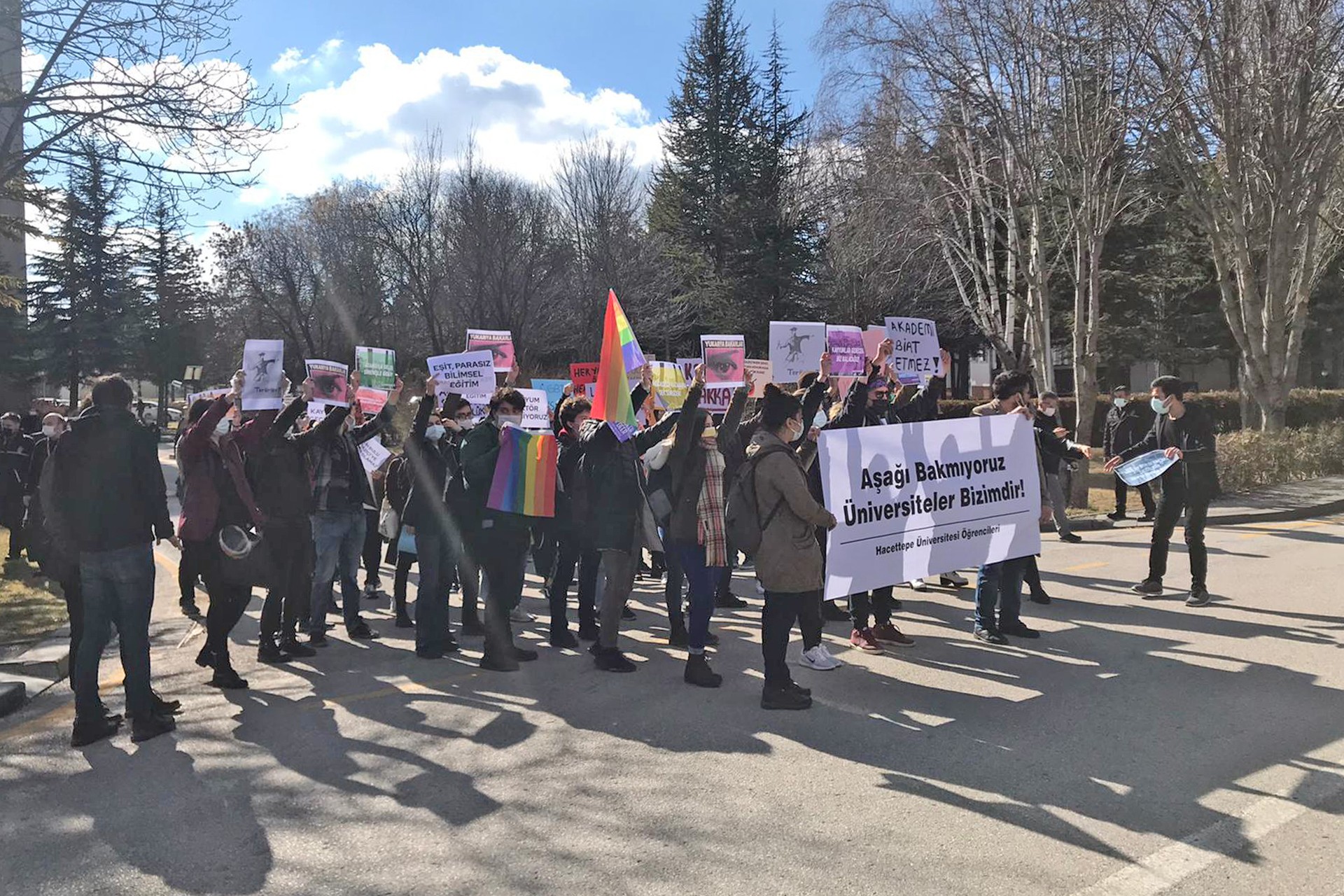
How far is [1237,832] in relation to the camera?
3896 millimetres

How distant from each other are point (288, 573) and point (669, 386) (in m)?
4.72

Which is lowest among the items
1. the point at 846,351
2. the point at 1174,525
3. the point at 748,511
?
Result: the point at 1174,525

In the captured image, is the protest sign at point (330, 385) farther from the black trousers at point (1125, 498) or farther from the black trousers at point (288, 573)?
the black trousers at point (1125, 498)

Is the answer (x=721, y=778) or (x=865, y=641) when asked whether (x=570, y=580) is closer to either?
(x=865, y=641)

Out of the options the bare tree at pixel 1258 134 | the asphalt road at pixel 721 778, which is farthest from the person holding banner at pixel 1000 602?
the bare tree at pixel 1258 134

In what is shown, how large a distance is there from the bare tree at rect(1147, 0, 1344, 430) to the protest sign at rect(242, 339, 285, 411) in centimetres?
1447

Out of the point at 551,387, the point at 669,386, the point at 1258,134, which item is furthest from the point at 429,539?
the point at 1258,134

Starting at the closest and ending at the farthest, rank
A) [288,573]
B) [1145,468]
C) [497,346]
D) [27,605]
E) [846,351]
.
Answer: [288,573]
[1145,468]
[27,605]
[846,351]
[497,346]

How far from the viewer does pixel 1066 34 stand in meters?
14.6

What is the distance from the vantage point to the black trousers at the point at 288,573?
6836 mm

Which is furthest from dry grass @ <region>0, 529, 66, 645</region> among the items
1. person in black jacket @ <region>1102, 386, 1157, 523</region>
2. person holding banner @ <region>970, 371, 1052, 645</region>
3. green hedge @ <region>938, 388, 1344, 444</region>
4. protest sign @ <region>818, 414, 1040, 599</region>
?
green hedge @ <region>938, 388, 1344, 444</region>

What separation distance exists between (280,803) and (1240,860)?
4.06 m

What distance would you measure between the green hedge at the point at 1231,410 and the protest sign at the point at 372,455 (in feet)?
69.9

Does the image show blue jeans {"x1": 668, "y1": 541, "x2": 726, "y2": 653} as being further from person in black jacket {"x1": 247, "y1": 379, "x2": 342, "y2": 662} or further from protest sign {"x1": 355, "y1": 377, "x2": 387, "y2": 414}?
protest sign {"x1": 355, "y1": 377, "x2": 387, "y2": 414}
